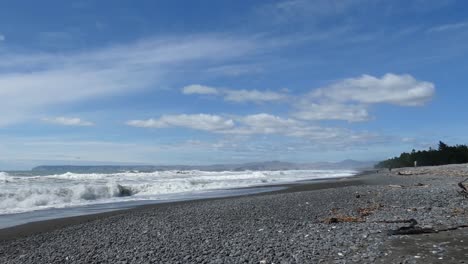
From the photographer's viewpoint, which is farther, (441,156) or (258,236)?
(441,156)

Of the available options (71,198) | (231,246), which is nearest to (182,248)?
(231,246)

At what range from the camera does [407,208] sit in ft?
44.0

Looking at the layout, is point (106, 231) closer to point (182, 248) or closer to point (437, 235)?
point (182, 248)

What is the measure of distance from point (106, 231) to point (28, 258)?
2.88 m

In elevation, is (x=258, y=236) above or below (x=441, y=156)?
below

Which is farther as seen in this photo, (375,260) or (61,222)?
(61,222)

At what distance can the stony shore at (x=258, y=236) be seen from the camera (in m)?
7.57

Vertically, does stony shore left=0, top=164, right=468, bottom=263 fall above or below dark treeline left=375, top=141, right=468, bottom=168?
below

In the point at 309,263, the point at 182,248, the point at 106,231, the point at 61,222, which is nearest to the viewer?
the point at 309,263

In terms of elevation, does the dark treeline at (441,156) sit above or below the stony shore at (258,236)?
above

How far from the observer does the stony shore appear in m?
7.57

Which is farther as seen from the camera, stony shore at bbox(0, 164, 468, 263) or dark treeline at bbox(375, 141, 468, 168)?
dark treeline at bbox(375, 141, 468, 168)

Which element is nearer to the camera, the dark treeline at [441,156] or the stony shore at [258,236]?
the stony shore at [258,236]

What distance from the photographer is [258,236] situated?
9.67 metres
